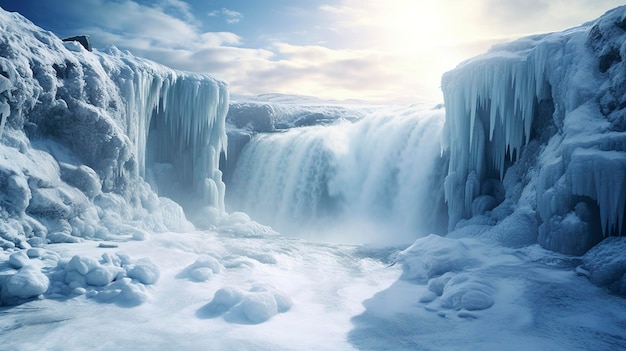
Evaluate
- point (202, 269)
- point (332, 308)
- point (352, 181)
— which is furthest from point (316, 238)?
point (332, 308)

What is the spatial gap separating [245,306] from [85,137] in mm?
7273

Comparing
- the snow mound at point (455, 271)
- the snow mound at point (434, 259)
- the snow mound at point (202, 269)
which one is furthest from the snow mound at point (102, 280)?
the snow mound at point (434, 259)

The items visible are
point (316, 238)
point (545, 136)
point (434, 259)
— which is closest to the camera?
point (434, 259)

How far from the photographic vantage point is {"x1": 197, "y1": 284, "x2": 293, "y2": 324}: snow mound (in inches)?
238

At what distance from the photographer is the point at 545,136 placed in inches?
426

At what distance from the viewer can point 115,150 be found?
1113cm

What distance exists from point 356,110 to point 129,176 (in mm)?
20597

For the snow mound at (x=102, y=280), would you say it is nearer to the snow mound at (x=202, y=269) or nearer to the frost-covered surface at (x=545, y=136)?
the snow mound at (x=202, y=269)

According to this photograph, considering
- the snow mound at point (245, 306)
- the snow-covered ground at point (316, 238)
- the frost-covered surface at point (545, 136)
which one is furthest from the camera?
the frost-covered surface at point (545, 136)

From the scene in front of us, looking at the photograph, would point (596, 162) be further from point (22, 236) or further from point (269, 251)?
point (22, 236)

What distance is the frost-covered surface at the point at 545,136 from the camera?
7934 mm

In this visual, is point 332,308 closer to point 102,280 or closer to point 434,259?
point 434,259

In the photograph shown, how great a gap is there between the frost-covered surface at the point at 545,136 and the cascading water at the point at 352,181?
2.78 metres

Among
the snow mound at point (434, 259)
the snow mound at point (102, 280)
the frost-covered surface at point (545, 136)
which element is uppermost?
the frost-covered surface at point (545, 136)
